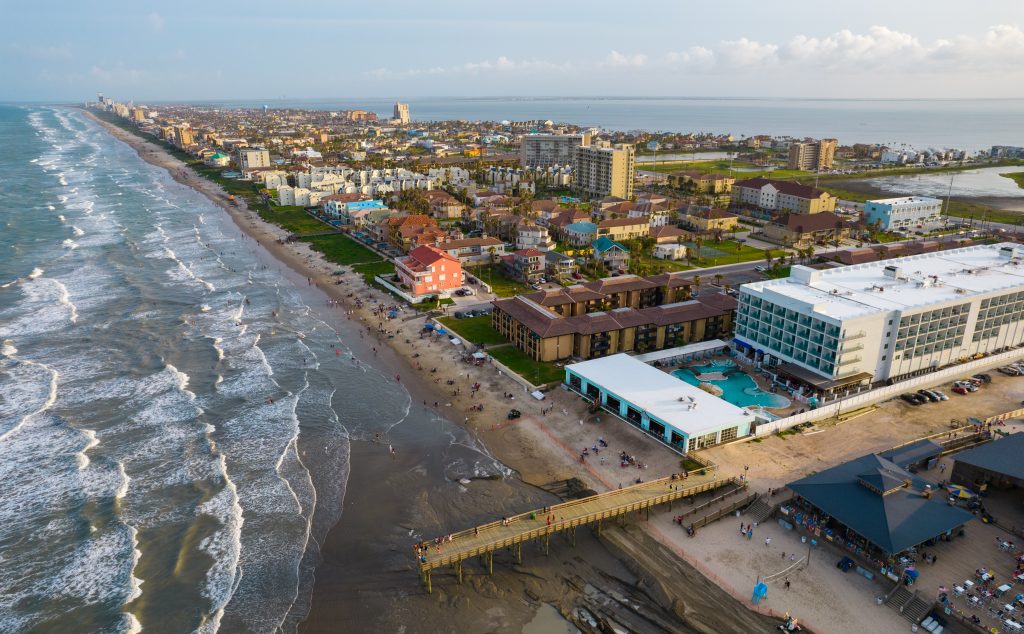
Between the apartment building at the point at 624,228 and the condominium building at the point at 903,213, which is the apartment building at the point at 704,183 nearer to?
the condominium building at the point at 903,213

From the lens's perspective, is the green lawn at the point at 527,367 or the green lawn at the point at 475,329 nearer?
the green lawn at the point at 527,367

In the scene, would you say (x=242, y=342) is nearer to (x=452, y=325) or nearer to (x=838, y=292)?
(x=452, y=325)

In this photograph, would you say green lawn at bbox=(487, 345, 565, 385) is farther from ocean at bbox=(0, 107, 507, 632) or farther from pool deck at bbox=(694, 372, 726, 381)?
pool deck at bbox=(694, 372, 726, 381)

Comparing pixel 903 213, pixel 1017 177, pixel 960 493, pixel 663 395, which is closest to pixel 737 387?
pixel 663 395

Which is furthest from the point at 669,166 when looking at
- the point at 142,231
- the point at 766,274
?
the point at 142,231

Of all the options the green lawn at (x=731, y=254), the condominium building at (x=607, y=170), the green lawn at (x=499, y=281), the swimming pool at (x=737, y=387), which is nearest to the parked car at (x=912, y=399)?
the swimming pool at (x=737, y=387)

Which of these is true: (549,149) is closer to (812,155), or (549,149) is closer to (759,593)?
(812,155)

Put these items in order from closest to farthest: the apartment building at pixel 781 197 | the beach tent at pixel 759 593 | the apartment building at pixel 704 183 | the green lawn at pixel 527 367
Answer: the beach tent at pixel 759 593 < the green lawn at pixel 527 367 < the apartment building at pixel 781 197 < the apartment building at pixel 704 183

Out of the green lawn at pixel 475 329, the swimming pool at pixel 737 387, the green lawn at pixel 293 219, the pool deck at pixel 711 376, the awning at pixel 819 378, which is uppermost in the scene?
the green lawn at pixel 293 219

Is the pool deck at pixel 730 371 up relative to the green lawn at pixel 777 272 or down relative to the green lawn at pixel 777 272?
down
